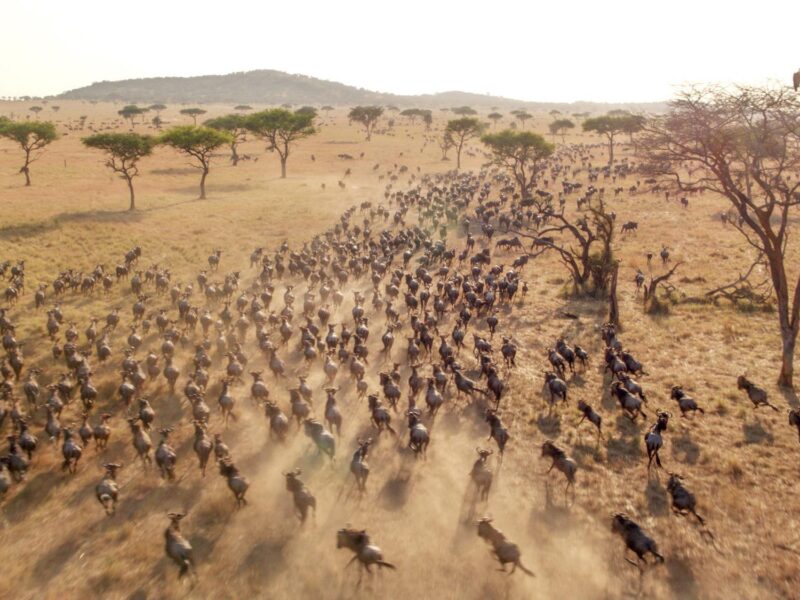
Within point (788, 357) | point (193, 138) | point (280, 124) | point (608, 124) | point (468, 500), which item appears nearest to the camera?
point (468, 500)

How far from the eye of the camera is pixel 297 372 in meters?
18.4

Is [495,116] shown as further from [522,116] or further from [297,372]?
[297,372]

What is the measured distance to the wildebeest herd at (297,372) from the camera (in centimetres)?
1234

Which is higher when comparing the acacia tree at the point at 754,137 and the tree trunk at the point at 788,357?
the acacia tree at the point at 754,137

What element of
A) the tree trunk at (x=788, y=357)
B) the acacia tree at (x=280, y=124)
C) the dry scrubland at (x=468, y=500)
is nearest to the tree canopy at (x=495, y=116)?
the acacia tree at (x=280, y=124)

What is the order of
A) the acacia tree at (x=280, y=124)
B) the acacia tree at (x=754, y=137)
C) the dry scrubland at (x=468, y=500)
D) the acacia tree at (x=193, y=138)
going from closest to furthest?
1. the dry scrubland at (x=468, y=500)
2. the acacia tree at (x=754, y=137)
3. the acacia tree at (x=193, y=138)
4. the acacia tree at (x=280, y=124)

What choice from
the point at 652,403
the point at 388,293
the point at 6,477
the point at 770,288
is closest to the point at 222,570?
the point at 6,477

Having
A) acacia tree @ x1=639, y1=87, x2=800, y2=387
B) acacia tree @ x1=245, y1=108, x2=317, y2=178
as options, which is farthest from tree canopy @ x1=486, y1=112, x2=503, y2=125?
acacia tree @ x1=639, y1=87, x2=800, y2=387

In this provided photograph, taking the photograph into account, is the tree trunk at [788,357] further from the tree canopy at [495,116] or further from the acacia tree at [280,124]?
the tree canopy at [495,116]

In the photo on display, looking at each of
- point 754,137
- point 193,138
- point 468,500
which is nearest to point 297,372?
point 468,500

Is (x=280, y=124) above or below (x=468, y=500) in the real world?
above

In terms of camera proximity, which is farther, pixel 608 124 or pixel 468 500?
pixel 608 124

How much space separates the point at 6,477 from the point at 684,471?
1603 centimetres

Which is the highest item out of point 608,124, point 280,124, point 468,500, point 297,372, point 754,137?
point 608,124
